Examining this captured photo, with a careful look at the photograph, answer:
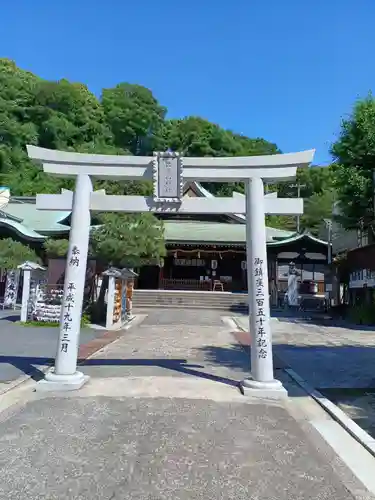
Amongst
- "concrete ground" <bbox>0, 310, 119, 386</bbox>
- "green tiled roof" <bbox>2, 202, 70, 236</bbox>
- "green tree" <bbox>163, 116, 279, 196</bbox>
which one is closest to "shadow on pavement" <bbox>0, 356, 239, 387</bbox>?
"concrete ground" <bbox>0, 310, 119, 386</bbox>

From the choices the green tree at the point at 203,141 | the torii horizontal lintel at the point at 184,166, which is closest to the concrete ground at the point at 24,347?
the torii horizontal lintel at the point at 184,166

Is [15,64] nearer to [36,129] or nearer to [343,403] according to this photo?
[36,129]

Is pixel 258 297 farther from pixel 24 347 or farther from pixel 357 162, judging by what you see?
pixel 357 162

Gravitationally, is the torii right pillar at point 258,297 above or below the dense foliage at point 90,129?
below

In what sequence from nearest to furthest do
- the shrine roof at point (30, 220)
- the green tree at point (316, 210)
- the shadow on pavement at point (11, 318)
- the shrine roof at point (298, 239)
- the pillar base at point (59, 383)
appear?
the pillar base at point (59, 383) → the shadow on pavement at point (11, 318) → the shrine roof at point (30, 220) → the shrine roof at point (298, 239) → the green tree at point (316, 210)

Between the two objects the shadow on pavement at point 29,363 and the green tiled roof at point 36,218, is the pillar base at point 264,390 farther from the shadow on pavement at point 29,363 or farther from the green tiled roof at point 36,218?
the green tiled roof at point 36,218

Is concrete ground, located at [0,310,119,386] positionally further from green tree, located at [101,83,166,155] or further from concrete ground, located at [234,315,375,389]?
green tree, located at [101,83,166,155]

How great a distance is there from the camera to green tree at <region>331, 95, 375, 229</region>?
18.7m

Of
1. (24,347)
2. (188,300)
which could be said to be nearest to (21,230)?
(188,300)

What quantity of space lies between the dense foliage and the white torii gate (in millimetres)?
38439

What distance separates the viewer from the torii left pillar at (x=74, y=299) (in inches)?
286

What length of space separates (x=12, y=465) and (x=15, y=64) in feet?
222

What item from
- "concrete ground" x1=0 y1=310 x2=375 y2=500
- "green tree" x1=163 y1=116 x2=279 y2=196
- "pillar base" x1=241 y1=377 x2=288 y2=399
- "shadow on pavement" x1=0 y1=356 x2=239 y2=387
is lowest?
"concrete ground" x1=0 y1=310 x2=375 y2=500

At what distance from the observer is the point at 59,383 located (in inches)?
278
